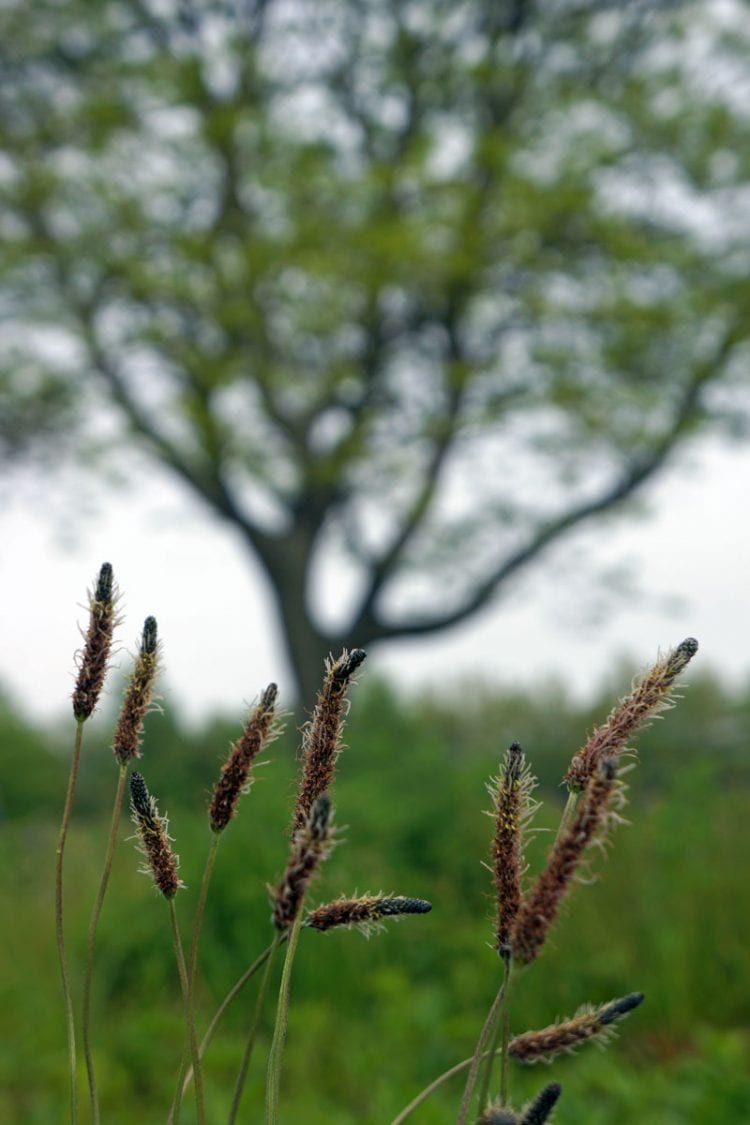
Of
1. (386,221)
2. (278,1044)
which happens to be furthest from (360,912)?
(386,221)

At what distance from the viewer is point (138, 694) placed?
92 cm

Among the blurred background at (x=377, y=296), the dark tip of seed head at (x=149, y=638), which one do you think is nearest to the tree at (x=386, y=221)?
the blurred background at (x=377, y=296)

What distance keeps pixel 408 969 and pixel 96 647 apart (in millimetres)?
5327

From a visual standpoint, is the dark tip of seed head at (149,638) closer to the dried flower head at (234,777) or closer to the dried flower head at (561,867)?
the dried flower head at (234,777)

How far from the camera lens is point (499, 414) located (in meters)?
15.9

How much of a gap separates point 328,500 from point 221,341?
2543 millimetres

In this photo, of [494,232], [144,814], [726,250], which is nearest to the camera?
[144,814]

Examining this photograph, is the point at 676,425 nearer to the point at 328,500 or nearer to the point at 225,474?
the point at 328,500

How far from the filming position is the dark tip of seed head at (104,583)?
0.89 metres

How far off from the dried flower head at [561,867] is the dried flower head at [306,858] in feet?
0.39

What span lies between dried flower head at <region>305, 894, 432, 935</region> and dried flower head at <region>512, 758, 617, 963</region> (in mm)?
155

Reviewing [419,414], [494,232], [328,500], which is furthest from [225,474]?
[494,232]

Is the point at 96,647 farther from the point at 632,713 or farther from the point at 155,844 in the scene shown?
the point at 632,713

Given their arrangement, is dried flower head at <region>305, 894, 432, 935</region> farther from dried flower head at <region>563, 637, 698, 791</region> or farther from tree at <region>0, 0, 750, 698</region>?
tree at <region>0, 0, 750, 698</region>
